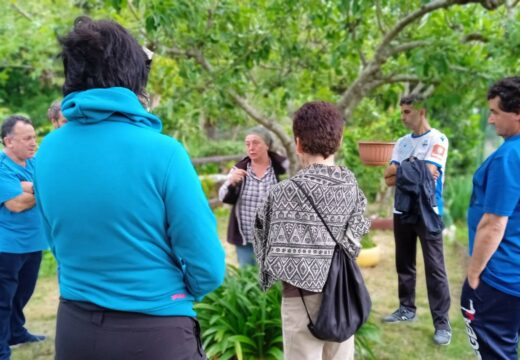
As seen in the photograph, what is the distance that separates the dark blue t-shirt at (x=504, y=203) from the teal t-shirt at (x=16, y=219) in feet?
9.80

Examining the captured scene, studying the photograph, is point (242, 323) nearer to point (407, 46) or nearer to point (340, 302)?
point (340, 302)

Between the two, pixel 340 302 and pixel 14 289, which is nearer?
pixel 340 302

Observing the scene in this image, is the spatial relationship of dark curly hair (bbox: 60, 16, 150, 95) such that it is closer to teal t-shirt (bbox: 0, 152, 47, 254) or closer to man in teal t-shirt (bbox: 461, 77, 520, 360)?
man in teal t-shirt (bbox: 461, 77, 520, 360)

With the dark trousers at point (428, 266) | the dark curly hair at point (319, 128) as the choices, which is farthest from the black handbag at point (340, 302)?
the dark trousers at point (428, 266)

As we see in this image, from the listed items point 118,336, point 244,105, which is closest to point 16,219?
point 244,105

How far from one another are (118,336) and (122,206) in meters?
0.43

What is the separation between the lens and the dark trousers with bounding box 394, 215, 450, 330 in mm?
3443

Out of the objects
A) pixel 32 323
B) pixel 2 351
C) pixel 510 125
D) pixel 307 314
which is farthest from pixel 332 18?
pixel 32 323

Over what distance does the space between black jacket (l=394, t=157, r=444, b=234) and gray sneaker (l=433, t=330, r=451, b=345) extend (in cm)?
87

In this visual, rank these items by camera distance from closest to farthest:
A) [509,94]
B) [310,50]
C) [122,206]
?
[122,206]
[509,94]
[310,50]

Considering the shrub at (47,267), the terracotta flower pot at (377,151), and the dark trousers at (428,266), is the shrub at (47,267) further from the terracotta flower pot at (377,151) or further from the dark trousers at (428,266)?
the terracotta flower pot at (377,151)

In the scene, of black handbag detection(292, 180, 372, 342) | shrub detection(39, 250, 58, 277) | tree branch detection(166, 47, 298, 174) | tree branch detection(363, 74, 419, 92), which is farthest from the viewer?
shrub detection(39, 250, 58, 277)

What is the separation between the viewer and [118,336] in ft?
4.82

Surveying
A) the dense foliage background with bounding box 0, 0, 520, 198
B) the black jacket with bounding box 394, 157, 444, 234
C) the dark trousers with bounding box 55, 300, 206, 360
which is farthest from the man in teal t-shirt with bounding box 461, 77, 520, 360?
the dark trousers with bounding box 55, 300, 206, 360
